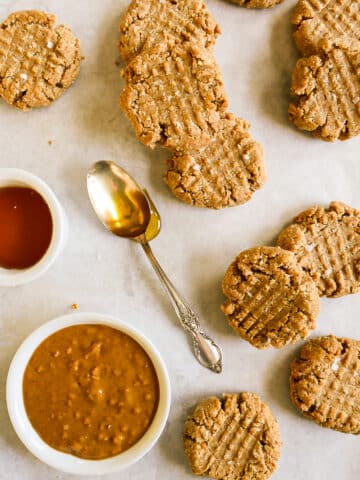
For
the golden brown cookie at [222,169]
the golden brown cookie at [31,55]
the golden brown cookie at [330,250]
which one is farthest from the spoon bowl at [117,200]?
the golden brown cookie at [330,250]

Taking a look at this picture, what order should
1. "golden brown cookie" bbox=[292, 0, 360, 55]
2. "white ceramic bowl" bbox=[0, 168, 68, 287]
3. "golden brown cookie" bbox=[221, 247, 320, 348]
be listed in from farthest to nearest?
"golden brown cookie" bbox=[292, 0, 360, 55] < "golden brown cookie" bbox=[221, 247, 320, 348] < "white ceramic bowl" bbox=[0, 168, 68, 287]

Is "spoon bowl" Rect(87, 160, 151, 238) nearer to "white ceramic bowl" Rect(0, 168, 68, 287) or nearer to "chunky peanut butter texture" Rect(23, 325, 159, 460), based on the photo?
"white ceramic bowl" Rect(0, 168, 68, 287)

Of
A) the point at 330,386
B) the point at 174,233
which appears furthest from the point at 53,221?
the point at 330,386

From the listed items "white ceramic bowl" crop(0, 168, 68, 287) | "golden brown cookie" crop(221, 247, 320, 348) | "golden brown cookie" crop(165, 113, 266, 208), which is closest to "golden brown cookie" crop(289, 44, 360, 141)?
→ "golden brown cookie" crop(165, 113, 266, 208)

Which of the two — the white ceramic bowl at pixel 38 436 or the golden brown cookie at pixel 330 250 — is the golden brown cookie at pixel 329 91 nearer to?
the golden brown cookie at pixel 330 250

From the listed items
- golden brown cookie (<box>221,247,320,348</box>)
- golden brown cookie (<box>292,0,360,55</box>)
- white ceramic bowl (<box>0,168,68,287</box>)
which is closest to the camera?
white ceramic bowl (<box>0,168,68,287</box>)

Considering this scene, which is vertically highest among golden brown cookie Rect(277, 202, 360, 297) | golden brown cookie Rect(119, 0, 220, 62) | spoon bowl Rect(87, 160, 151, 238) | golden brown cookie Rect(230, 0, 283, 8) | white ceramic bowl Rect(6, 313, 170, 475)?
golden brown cookie Rect(230, 0, 283, 8)
